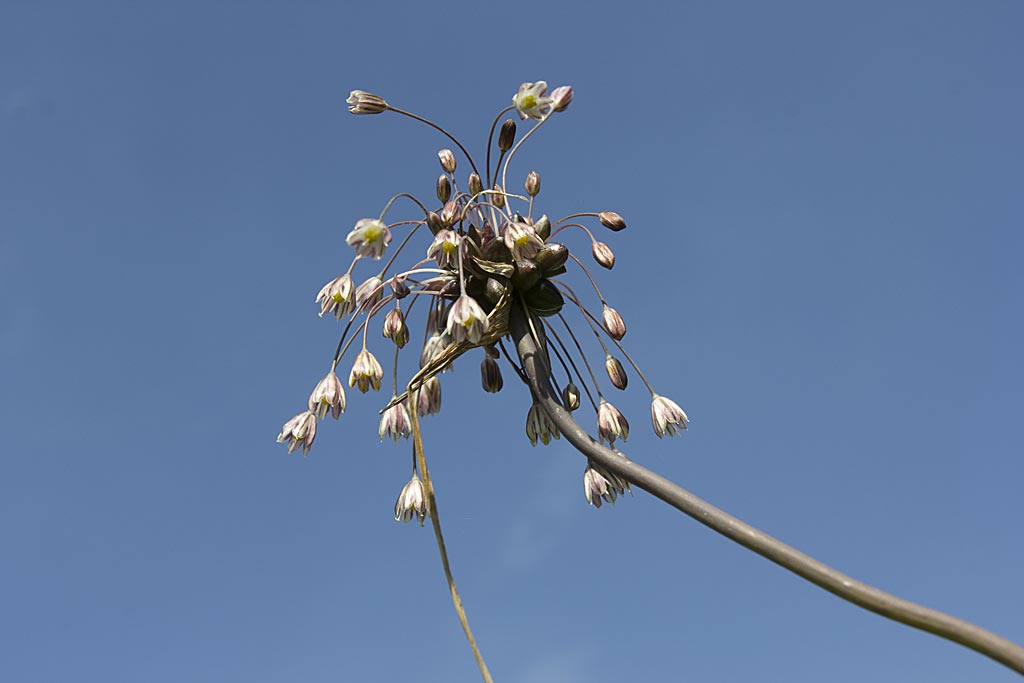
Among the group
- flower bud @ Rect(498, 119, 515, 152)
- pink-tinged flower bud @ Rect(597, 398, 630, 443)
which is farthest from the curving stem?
flower bud @ Rect(498, 119, 515, 152)

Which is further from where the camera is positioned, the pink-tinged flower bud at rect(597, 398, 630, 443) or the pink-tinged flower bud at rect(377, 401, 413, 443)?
the pink-tinged flower bud at rect(377, 401, 413, 443)

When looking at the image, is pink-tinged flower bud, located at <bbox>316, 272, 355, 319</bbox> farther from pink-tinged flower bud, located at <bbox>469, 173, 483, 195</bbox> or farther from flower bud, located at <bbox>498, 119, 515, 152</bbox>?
flower bud, located at <bbox>498, 119, 515, 152</bbox>

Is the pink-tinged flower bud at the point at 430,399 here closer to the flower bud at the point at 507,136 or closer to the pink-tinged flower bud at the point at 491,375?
the pink-tinged flower bud at the point at 491,375

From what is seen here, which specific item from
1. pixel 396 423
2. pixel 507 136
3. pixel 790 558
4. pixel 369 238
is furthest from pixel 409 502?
pixel 790 558

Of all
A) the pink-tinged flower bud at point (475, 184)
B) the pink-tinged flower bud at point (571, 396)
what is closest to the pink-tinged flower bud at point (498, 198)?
the pink-tinged flower bud at point (475, 184)

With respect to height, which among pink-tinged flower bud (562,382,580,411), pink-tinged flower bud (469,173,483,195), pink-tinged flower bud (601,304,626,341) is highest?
pink-tinged flower bud (469,173,483,195)

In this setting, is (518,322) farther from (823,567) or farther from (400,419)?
(823,567)
